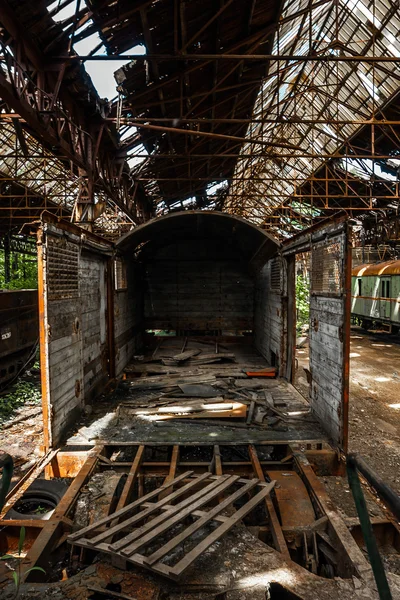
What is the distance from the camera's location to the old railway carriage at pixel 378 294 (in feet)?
56.7

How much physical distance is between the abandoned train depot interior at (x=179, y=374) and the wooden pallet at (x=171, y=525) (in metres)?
0.02

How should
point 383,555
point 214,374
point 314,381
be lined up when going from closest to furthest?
point 383,555
point 314,381
point 214,374

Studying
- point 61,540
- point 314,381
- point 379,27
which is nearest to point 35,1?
point 61,540

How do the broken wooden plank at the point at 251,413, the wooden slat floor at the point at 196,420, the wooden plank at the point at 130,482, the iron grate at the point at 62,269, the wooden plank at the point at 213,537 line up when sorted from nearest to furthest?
the wooden plank at the point at 213,537 → the wooden plank at the point at 130,482 → the iron grate at the point at 62,269 → the wooden slat floor at the point at 196,420 → the broken wooden plank at the point at 251,413

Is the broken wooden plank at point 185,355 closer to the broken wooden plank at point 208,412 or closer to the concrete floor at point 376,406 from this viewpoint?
the concrete floor at point 376,406

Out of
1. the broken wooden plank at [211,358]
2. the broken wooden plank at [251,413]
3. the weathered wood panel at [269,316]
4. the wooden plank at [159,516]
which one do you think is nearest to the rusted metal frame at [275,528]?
the wooden plank at [159,516]

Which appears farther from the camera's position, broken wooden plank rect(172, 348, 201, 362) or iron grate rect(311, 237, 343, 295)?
broken wooden plank rect(172, 348, 201, 362)

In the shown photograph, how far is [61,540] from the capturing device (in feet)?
10.8

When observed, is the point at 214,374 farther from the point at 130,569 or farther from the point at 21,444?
the point at 130,569

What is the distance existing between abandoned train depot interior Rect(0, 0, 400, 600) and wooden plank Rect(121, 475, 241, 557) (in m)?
0.03

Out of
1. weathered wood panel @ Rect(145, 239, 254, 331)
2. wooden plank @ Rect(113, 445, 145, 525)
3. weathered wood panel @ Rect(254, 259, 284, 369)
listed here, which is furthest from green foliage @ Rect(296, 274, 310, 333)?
wooden plank @ Rect(113, 445, 145, 525)

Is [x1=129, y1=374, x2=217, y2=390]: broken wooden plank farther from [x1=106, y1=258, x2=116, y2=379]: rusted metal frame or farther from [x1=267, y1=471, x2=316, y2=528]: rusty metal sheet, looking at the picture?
[x1=267, y1=471, x2=316, y2=528]: rusty metal sheet

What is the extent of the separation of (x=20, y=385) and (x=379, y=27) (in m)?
13.7

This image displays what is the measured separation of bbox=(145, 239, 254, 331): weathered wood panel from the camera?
42.3 feet
